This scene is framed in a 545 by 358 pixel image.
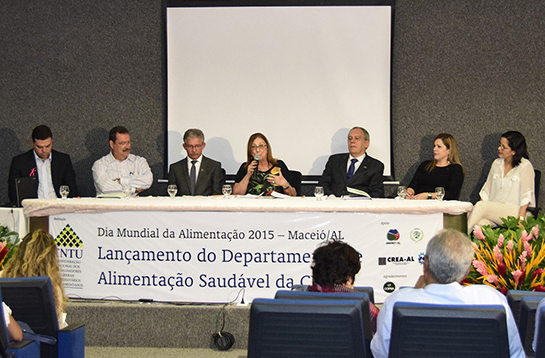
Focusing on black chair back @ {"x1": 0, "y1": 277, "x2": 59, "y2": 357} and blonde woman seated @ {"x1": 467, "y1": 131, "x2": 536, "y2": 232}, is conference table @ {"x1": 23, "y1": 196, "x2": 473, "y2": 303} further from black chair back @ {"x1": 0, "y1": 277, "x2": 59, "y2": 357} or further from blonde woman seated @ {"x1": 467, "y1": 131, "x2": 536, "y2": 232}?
black chair back @ {"x1": 0, "y1": 277, "x2": 59, "y2": 357}

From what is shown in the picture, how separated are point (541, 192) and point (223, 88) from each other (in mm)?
3138

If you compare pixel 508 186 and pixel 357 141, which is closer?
pixel 357 141

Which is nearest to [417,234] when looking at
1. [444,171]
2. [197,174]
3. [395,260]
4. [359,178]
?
[395,260]

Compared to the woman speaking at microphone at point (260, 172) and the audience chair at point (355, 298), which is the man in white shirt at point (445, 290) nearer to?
the audience chair at point (355, 298)

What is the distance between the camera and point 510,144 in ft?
18.3

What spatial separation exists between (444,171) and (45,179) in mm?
3416

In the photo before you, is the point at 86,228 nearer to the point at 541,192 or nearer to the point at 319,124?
the point at 319,124

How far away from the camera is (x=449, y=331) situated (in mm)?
1935

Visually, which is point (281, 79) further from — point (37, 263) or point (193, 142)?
point (37, 263)

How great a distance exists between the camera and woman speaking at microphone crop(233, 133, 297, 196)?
528 centimetres

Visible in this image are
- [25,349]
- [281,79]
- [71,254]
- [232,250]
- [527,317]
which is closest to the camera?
[527,317]

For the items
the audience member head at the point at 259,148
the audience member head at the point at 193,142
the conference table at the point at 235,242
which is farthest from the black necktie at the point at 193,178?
the conference table at the point at 235,242

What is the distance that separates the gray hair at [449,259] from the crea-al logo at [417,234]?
6.35ft

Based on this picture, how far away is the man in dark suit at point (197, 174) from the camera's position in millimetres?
5484
